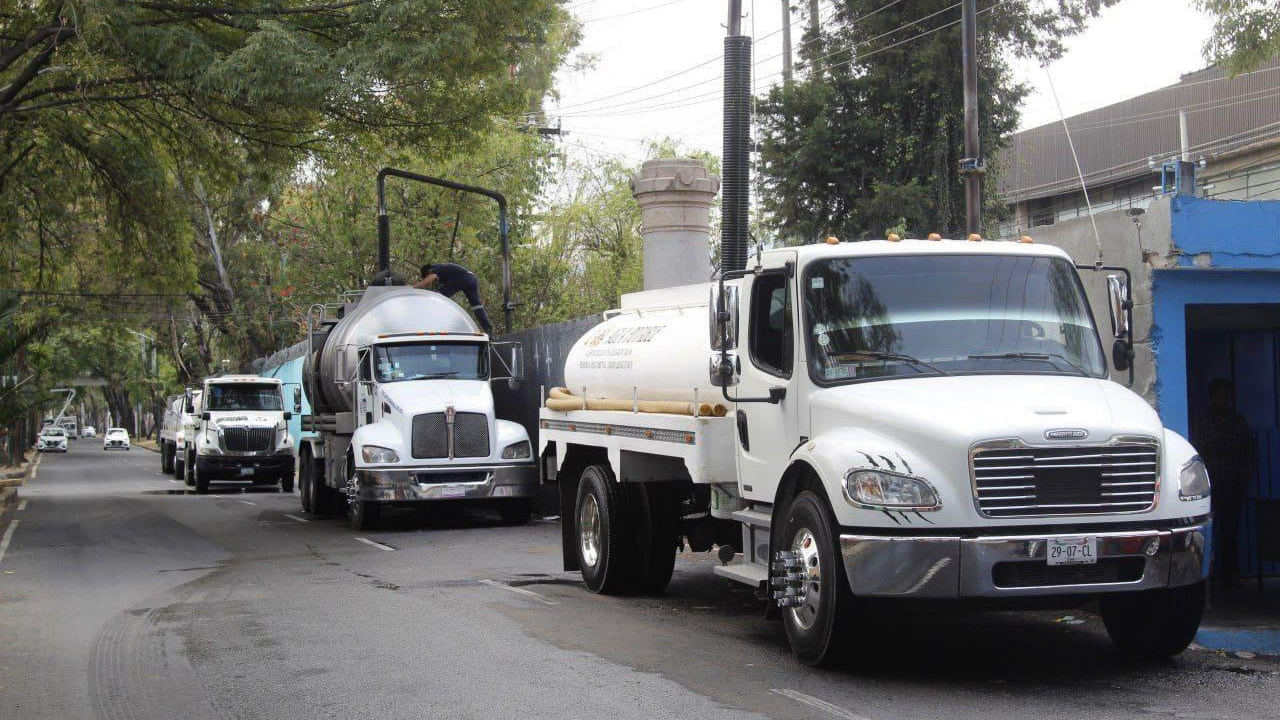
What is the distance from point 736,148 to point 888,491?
867cm

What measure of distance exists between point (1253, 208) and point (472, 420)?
1138 cm

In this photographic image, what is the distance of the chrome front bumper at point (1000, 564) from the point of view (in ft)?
24.2

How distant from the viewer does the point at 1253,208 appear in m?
10.4

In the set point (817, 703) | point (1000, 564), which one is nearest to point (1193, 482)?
point (1000, 564)

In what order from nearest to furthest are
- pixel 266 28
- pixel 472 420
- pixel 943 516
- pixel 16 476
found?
pixel 943 516, pixel 266 28, pixel 472 420, pixel 16 476

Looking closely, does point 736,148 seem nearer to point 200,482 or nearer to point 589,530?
point 589,530

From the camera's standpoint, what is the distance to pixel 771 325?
9.23 metres

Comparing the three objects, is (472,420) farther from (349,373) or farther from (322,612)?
(322,612)

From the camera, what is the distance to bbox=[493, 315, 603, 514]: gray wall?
2103 cm

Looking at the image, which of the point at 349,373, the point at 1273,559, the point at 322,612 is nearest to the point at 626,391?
the point at 322,612

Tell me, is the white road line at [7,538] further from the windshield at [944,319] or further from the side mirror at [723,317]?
the windshield at [944,319]

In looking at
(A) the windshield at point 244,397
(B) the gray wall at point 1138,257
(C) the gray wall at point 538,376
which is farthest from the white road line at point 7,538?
(B) the gray wall at point 1138,257

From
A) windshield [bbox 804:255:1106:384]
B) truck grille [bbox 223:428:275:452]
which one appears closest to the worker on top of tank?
truck grille [bbox 223:428:275:452]

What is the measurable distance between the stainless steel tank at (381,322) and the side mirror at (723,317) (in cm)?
1138
